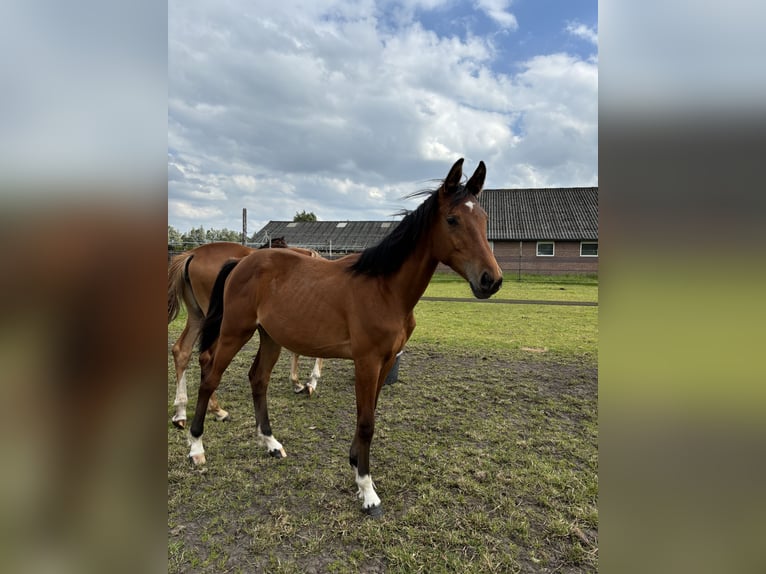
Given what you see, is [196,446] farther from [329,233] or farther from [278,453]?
[329,233]

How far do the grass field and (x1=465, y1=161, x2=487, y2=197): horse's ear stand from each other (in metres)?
1.97

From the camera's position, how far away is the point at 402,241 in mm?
2543

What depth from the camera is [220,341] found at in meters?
2.99

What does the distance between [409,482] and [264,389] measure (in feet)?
4.63

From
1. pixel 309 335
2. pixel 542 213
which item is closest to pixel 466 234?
pixel 309 335

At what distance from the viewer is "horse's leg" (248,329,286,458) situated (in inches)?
121

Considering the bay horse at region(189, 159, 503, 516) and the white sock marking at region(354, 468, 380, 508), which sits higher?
the bay horse at region(189, 159, 503, 516)

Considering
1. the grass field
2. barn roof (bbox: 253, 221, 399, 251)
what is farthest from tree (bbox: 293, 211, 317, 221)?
the grass field

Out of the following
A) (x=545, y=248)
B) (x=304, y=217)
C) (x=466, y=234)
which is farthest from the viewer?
(x=304, y=217)
